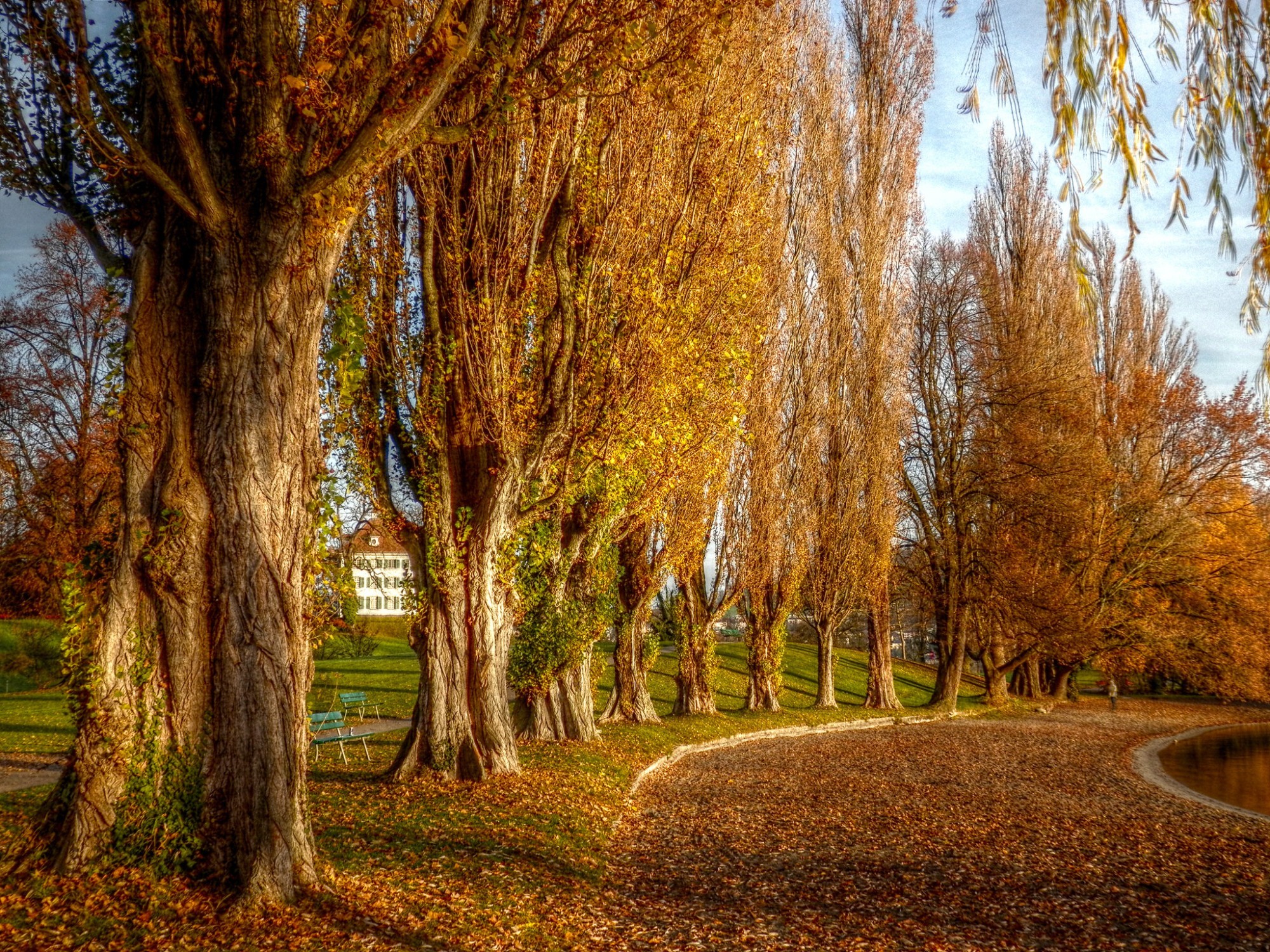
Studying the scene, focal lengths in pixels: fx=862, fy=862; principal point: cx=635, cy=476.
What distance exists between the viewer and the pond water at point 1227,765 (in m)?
14.8

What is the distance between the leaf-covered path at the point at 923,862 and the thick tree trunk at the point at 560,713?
1865mm

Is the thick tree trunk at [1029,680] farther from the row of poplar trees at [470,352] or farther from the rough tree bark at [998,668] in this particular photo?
the row of poplar trees at [470,352]

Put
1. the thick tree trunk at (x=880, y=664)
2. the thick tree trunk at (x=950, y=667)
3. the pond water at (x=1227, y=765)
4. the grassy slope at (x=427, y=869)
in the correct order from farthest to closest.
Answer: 1. the thick tree trunk at (x=950, y=667)
2. the thick tree trunk at (x=880, y=664)
3. the pond water at (x=1227, y=765)
4. the grassy slope at (x=427, y=869)

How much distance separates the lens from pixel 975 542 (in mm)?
27438

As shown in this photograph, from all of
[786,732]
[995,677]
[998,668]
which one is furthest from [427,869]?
[995,677]

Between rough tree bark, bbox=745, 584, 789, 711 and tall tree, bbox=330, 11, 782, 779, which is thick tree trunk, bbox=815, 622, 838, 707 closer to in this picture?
rough tree bark, bbox=745, 584, 789, 711

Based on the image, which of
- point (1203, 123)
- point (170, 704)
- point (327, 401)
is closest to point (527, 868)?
point (170, 704)

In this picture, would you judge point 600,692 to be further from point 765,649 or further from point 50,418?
point 50,418

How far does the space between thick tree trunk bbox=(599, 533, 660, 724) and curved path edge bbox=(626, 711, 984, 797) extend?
1.75 meters

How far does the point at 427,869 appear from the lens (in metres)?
6.80

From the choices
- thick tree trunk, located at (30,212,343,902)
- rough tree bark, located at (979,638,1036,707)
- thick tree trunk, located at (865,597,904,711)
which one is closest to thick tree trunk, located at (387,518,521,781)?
thick tree trunk, located at (30,212,343,902)

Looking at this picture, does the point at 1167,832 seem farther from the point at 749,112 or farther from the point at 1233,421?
the point at 1233,421

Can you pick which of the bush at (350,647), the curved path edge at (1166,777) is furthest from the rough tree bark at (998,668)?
the bush at (350,647)

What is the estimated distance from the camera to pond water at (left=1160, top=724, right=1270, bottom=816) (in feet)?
48.5
